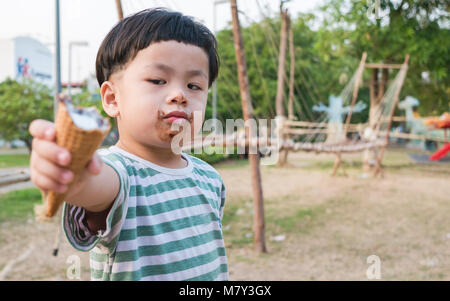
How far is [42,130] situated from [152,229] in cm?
38

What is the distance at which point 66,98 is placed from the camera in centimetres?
47

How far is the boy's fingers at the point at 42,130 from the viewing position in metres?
0.48

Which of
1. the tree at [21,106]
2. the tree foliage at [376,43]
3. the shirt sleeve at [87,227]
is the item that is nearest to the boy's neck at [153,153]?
the shirt sleeve at [87,227]

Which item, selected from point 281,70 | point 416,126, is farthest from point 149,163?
point 416,126

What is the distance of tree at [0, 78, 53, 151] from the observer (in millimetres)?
7736

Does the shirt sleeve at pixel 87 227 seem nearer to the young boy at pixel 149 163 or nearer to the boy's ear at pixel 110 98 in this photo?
the young boy at pixel 149 163

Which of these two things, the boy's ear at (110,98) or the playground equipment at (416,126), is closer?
the boy's ear at (110,98)

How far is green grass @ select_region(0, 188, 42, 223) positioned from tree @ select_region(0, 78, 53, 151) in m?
1.70

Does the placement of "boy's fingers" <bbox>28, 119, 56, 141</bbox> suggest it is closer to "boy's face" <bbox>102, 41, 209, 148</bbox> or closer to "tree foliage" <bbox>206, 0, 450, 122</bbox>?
"boy's face" <bbox>102, 41, 209, 148</bbox>

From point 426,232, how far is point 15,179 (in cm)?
453

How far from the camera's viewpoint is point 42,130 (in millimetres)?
486

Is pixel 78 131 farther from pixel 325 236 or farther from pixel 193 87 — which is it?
pixel 325 236

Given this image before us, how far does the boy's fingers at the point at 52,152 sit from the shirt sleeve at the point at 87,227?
0.21 m

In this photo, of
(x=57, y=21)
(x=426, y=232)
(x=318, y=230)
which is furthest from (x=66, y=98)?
(x=426, y=232)
